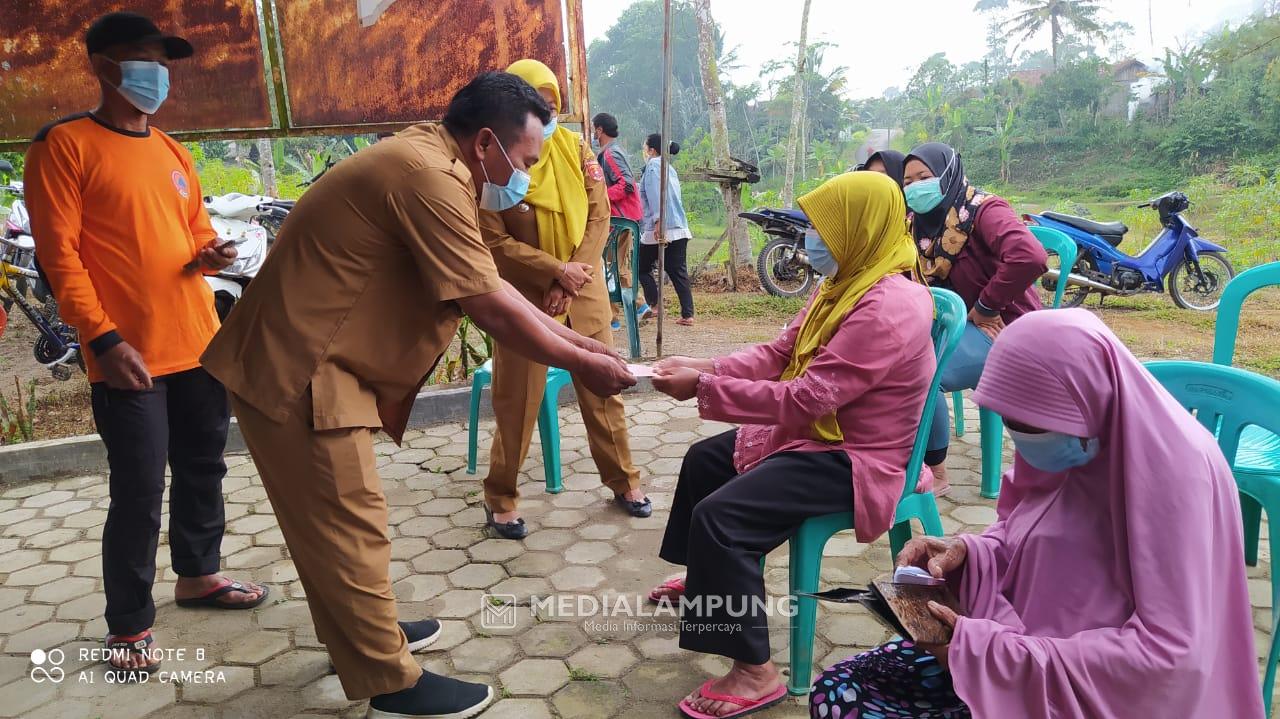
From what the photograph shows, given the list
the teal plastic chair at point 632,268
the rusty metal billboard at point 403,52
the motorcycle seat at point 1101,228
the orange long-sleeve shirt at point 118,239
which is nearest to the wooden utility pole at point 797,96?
the motorcycle seat at point 1101,228

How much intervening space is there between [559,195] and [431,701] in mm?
1997

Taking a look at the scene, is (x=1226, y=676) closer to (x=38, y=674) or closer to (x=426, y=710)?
(x=426, y=710)

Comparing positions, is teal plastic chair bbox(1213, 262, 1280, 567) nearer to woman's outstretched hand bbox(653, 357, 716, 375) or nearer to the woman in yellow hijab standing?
woman's outstretched hand bbox(653, 357, 716, 375)

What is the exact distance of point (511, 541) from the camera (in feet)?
11.6

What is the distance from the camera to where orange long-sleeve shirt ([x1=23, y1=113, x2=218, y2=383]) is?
8.11ft

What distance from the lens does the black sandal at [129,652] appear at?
2.66 metres

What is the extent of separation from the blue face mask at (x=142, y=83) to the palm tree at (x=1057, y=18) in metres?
32.0

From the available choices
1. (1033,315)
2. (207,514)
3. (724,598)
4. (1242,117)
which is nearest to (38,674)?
(207,514)

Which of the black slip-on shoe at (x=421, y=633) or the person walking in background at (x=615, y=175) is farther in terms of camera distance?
the person walking in background at (x=615, y=175)

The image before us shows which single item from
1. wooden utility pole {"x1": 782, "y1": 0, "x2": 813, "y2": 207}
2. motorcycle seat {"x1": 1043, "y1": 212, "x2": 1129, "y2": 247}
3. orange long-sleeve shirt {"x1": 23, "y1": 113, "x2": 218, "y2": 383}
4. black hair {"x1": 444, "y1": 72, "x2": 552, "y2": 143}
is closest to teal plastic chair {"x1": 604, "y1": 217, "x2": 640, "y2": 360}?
orange long-sleeve shirt {"x1": 23, "y1": 113, "x2": 218, "y2": 383}

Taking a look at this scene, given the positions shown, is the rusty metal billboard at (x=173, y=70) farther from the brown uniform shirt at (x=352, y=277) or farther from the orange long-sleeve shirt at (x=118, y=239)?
the brown uniform shirt at (x=352, y=277)

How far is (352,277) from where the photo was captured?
2072 millimetres

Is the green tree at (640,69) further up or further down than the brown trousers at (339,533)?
further up

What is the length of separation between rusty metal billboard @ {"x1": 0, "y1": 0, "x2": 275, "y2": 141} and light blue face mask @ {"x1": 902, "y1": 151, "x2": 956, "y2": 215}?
3042 mm
